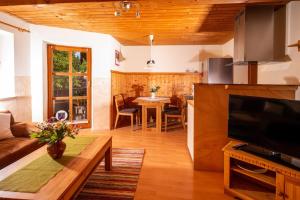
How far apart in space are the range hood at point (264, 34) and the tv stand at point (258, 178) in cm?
122

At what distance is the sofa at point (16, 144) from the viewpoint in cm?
233

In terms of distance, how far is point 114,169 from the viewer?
9.37 ft

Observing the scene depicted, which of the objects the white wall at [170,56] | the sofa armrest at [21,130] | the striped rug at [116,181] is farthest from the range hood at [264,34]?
the white wall at [170,56]

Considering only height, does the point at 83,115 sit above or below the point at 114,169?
above

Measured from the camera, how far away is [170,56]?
638 centimetres

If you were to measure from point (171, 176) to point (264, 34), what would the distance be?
2210 mm

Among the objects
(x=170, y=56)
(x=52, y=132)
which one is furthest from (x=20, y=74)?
(x=170, y=56)

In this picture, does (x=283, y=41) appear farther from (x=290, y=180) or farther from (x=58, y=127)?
(x=58, y=127)

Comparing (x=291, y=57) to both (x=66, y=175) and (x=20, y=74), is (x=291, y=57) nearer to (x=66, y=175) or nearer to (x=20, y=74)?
(x=66, y=175)

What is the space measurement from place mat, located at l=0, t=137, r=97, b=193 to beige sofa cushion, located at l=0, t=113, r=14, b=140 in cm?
108

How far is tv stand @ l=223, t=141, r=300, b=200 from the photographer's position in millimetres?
1728

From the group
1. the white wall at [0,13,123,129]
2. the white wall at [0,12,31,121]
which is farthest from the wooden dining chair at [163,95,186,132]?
the white wall at [0,12,31,121]

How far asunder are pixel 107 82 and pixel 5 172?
3.47 metres

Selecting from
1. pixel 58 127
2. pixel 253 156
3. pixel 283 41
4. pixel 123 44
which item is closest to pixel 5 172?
pixel 58 127
